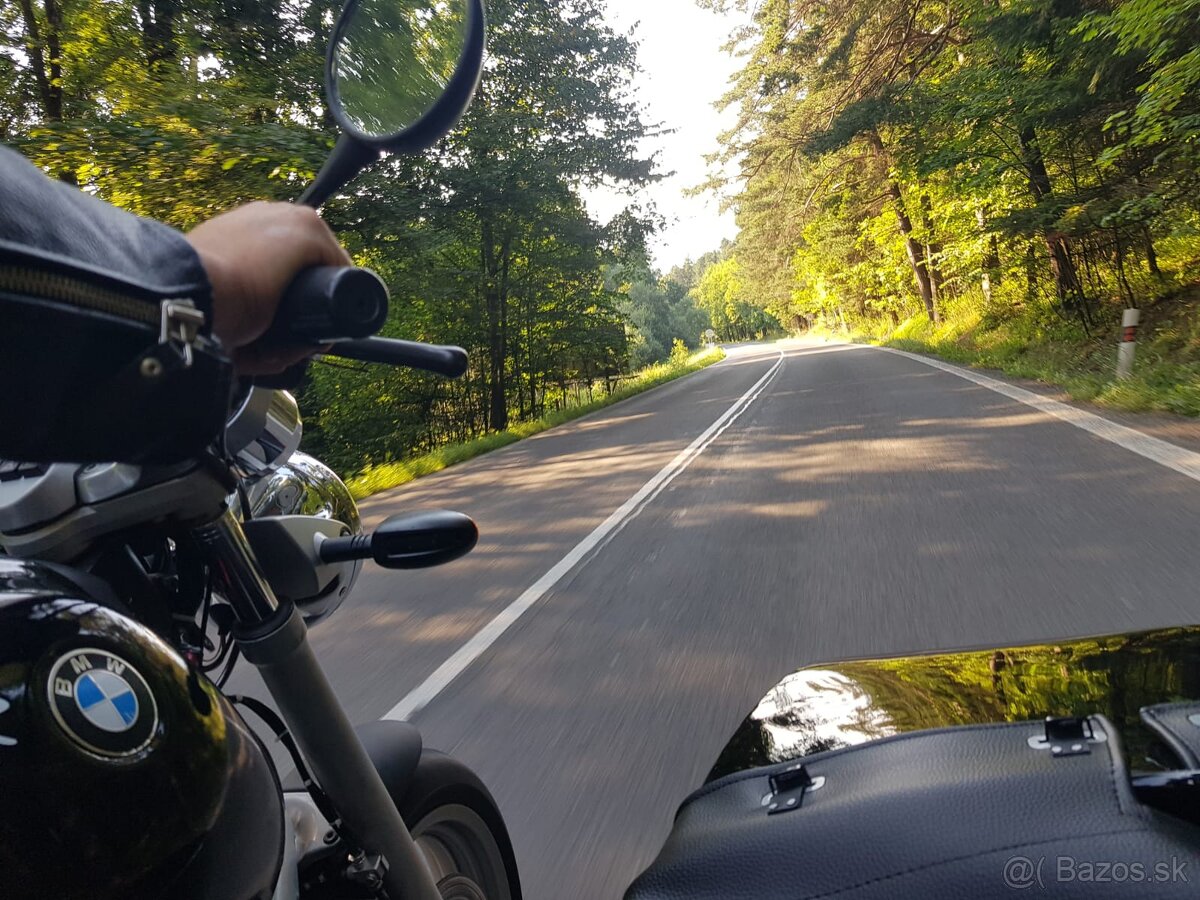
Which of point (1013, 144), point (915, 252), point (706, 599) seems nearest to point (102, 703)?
point (706, 599)

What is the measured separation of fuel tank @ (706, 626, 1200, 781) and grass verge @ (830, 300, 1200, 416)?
29.5ft

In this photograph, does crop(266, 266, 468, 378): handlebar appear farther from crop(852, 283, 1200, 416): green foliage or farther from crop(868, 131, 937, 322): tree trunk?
crop(868, 131, 937, 322): tree trunk

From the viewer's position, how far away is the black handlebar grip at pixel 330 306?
80 centimetres

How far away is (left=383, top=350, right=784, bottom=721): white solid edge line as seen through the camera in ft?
12.8

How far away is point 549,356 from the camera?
88.1ft

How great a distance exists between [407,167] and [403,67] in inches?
524

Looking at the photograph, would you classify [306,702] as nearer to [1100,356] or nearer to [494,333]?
[1100,356]

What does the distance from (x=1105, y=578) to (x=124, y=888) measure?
4.93 metres

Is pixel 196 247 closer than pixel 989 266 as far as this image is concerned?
Yes

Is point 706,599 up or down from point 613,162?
down

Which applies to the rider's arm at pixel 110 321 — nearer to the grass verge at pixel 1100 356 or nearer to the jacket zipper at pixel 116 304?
the jacket zipper at pixel 116 304

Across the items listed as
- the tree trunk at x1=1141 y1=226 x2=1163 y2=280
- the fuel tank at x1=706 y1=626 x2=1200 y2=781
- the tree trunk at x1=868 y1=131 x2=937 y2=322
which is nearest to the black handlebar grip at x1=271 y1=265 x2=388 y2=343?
the fuel tank at x1=706 y1=626 x2=1200 y2=781

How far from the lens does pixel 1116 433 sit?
870 centimetres

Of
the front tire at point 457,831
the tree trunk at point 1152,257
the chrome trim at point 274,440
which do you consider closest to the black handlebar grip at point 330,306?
the chrome trim at point 274,440
